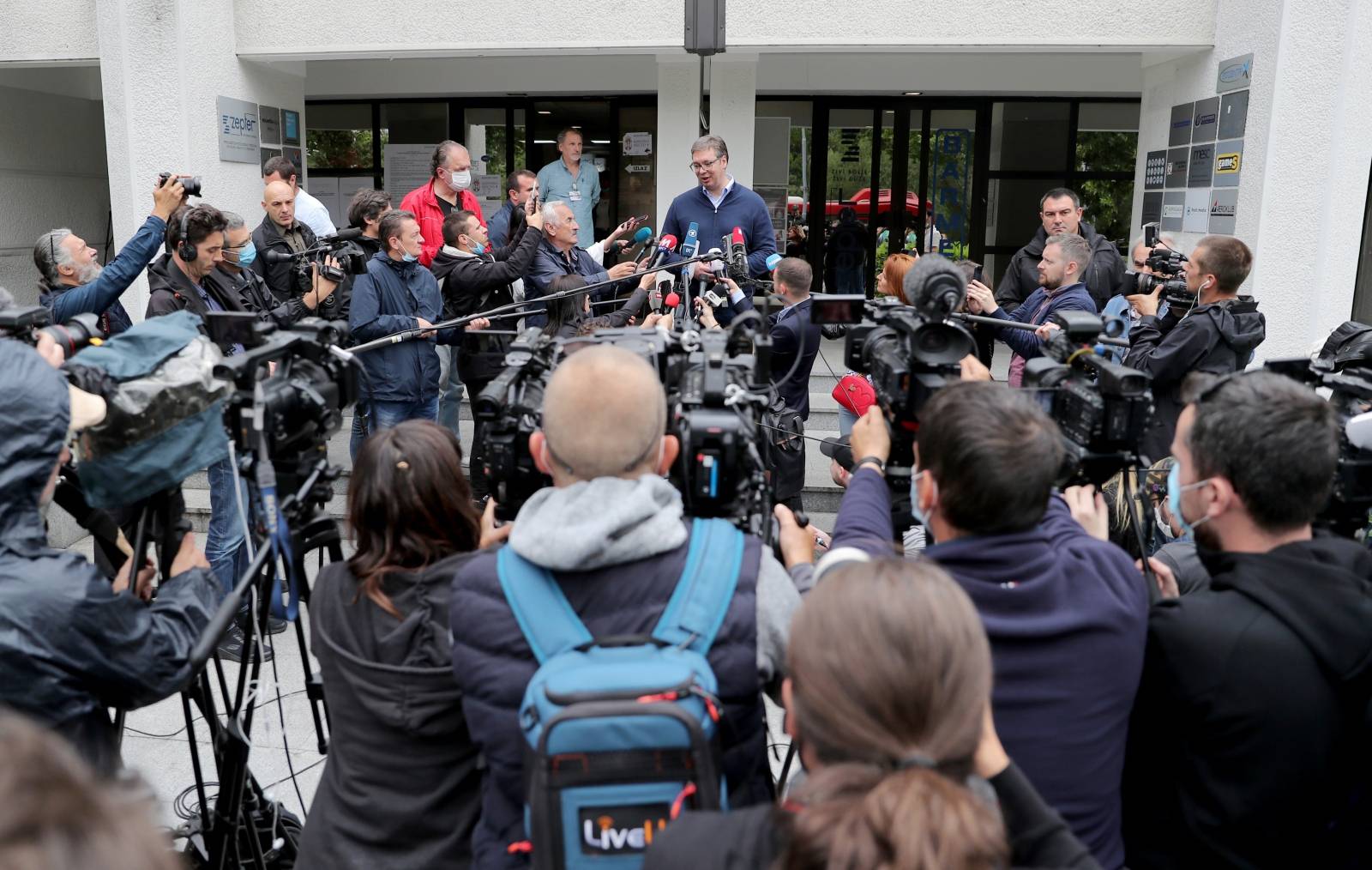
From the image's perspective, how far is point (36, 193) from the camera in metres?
9.85

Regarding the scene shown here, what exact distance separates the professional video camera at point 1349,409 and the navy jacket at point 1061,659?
840mm

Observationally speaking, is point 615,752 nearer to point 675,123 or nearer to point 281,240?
point 281,240

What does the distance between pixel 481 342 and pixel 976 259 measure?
Answer: 22.0ft

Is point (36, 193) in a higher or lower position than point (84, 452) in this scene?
higher

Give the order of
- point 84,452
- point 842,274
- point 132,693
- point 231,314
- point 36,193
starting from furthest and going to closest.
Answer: point 842,274, point 36,193, point 231,314, point 84,452, point 132,693

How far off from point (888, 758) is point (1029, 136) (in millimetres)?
10227

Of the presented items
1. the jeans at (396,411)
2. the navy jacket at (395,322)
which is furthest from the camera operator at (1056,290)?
the jeans at (396,411)

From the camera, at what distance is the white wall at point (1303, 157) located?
6.61m

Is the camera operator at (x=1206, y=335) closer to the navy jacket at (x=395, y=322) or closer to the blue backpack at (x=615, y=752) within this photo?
the blue backpack at (x=615, y=752)

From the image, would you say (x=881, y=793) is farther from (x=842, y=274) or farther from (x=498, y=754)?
(x=842, y=274)

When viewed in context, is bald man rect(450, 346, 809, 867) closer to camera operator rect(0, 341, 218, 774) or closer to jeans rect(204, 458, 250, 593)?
camera operator rect(0, 341, 218, 774)

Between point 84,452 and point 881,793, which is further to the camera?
point 84,452

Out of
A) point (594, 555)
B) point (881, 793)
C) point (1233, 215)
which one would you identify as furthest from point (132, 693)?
point (1233, 215)

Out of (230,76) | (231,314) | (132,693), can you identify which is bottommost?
(132,693)
